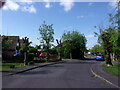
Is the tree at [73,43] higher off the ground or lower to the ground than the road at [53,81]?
higher

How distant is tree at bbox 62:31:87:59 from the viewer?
172 feet

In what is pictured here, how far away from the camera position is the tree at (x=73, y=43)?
52.4 meters

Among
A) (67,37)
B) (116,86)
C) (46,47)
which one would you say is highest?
(67,37)

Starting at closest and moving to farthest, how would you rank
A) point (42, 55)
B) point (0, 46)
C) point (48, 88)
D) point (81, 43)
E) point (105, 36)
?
point (48, 88), point (105, 36), point (0, 46), point (42, 55), point (81, 43)

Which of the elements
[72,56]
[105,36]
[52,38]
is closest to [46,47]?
[52,38]

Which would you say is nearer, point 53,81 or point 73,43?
point 53,81

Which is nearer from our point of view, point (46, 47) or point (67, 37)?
point (46, 47)

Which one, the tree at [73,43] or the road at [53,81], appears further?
the tree at [73,43]

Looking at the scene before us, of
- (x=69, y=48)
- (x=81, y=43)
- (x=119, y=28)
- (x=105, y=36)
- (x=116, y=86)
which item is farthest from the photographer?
(x=81, y=43)

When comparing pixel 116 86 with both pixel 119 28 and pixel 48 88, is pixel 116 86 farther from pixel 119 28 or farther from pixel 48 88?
pixel 119 28

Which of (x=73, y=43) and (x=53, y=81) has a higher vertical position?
(x=73, y=43)

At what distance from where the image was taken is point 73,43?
5328 cm

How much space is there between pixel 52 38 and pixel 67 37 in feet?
59.9

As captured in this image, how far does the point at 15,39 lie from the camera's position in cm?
5675
